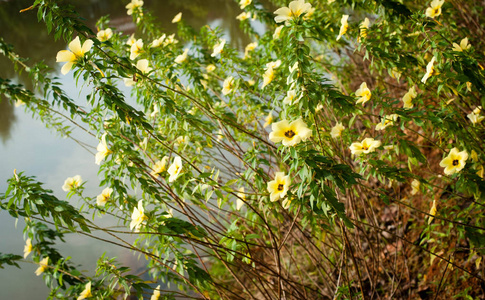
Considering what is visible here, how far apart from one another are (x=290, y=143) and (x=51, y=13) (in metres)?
0.76

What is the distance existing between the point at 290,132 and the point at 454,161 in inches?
22.7

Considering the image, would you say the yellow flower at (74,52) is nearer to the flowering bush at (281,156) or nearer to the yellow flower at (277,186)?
the flowering bush at (281,156)

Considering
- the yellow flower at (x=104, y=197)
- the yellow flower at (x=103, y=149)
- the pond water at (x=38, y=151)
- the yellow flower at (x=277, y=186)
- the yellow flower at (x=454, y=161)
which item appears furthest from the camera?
the pond water at (x=38, y=151)

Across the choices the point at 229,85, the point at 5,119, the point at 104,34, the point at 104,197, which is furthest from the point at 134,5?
the point at 5,119

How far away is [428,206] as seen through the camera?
6.35ft

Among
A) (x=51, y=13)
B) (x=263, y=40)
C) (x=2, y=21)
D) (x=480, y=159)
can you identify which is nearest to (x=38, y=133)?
(x=2, y=21)

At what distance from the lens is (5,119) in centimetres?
361

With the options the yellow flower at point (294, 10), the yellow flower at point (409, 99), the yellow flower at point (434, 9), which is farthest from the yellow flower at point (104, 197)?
the yellow flower at point (434, 9)

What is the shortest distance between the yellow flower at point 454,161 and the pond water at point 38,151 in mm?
1490

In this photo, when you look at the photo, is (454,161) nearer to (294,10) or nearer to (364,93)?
(364,93)

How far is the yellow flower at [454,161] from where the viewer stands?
1115 mm

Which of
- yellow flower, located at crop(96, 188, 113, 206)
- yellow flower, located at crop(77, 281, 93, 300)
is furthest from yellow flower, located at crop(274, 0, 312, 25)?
yellow flower, located at crop(77, 281, 93, 300)

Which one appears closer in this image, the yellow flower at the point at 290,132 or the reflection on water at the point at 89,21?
the yellow flower at the point at 290,132

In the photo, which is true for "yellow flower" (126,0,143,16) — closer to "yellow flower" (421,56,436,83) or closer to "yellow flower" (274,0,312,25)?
"yellow flower" (274,0,312,25)
